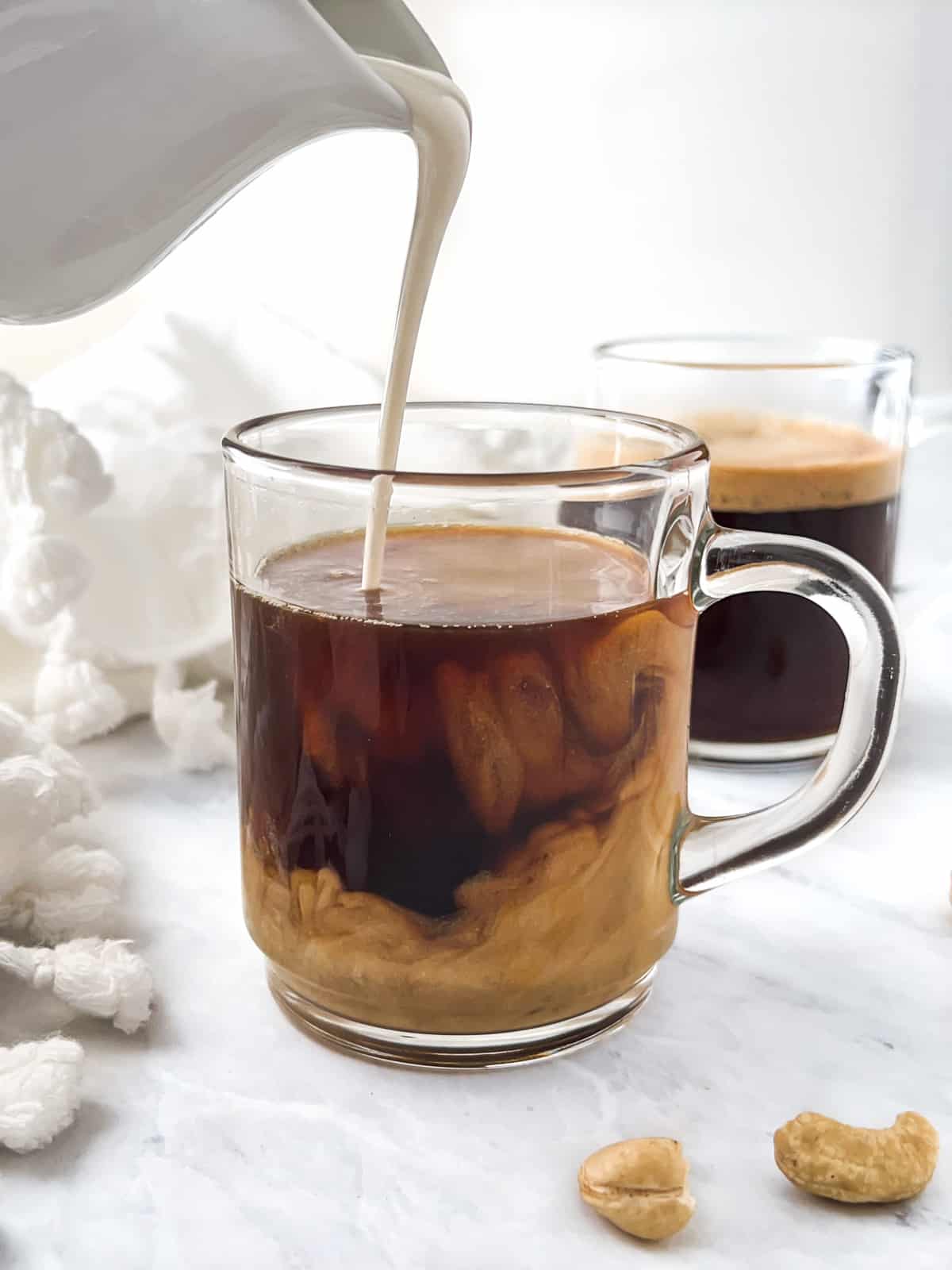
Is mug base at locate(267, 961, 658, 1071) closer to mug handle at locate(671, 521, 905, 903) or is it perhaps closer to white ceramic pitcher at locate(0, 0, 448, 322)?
mug handle at locate(671, 521, 905, 903)

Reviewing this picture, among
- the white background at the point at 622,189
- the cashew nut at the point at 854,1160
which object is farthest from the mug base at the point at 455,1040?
the white background at the point at 622,189

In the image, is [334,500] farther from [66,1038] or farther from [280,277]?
[280,277]

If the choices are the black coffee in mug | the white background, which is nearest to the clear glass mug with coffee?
the black coffee in mug

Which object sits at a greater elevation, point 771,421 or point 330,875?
point 771,421

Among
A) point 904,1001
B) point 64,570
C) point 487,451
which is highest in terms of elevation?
point 487,451

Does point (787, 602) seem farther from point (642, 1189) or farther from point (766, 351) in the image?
point (642, 1189)

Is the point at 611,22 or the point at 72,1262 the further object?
the point at 611,22

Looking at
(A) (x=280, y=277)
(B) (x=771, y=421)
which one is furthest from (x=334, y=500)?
(A) (x=280, y=277)
